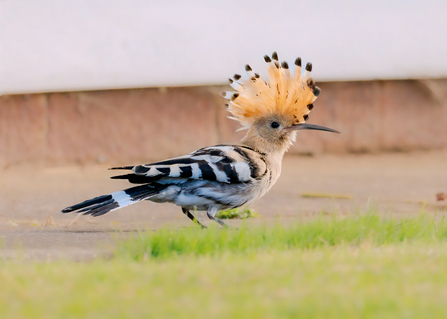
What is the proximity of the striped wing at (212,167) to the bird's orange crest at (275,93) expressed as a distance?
49cm

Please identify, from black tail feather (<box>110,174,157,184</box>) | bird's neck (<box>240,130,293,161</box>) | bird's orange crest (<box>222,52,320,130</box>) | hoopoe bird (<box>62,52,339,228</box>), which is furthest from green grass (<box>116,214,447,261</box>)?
bird's orange crest (<box>222,52,320,130</box>)

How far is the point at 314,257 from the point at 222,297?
0.85 meters

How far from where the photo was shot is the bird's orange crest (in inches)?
186

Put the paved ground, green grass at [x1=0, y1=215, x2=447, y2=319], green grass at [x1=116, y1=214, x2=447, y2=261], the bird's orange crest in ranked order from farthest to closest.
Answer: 1. the bird's orange crest
2. the paved ground
3. green grass at [x1=116, y1=214, x2=447, y2=261]
4. green grass at [x1=0, y1=215, x2=447, y2=319]

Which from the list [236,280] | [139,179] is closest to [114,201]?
[139,179]

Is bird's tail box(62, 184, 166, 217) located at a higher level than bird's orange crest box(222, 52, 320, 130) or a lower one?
lower

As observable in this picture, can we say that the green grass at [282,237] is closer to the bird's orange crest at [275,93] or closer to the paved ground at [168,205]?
the paved ground at [168,205]

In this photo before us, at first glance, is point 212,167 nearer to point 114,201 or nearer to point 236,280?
point 114,201

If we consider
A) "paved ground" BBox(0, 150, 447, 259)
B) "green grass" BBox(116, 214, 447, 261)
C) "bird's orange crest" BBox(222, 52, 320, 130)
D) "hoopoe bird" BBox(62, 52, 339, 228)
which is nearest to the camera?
"green grass" BBox(116, 214, 447, 261)

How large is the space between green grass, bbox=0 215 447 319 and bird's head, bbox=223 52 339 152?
1384 millimetres

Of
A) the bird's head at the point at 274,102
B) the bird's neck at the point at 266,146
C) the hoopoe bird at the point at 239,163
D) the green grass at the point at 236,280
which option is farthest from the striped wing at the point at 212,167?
the green grass at the point at 236,280

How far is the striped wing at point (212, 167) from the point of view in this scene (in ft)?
13.7

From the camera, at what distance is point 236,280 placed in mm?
2453

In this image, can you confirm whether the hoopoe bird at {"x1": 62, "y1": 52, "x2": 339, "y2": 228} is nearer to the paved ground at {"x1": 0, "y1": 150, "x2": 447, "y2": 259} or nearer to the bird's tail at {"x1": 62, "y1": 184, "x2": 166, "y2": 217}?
the bird's tail at {"x1": 62, "y1": 184, "x2": 166, "y2": 217}
